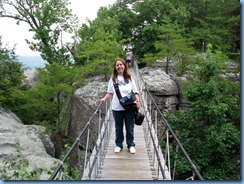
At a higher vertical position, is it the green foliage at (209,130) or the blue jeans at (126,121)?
the blue jeans at (126,121)

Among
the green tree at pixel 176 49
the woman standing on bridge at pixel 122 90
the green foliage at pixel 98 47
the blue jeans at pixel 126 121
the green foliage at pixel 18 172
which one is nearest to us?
the green foliage at pixel 18 172

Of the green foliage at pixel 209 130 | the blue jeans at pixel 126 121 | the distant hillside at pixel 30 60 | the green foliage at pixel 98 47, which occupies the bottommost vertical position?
the green foliage at pixel 209 130

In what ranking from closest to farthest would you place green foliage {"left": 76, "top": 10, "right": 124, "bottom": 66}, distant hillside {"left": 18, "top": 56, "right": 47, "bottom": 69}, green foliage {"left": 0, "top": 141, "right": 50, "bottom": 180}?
green foliage {"left": 0, "top": 141, "right": 50, "bottom": 180} → green foliage {"left": 76, "top": 10, "right": 124, "bottom": 66} → distant hillside {"left": 18, "top": 56, "right": 47, "bottom": 69}

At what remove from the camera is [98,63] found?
40.4ft

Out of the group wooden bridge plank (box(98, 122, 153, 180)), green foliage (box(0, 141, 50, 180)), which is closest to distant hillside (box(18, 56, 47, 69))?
green foliage (box(0, 141, 50, 180))

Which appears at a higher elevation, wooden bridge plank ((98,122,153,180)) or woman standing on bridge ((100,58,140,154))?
woman standing on bridge ((100,58,140,154))

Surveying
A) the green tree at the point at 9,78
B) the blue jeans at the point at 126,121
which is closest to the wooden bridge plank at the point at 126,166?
the blue jeans at the point at 126,121

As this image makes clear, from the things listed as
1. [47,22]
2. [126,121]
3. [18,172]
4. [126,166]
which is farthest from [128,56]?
[126,166]

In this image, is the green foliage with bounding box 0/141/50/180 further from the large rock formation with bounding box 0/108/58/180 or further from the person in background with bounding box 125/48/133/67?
the person in background with bounding box 125/48/133/67

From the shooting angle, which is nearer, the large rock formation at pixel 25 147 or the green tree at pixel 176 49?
the large rock formation at pixel 25 147

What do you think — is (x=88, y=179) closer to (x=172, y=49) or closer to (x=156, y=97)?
(x=156, y=97)

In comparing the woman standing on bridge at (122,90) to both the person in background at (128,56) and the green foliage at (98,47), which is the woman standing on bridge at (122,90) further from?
the person in background at (128,56)

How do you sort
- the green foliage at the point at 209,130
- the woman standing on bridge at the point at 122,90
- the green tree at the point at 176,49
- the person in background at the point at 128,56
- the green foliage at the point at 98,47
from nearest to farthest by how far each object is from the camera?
1. the woman standing on bridge at the point at 122,90
2. the green foliage at the point at 209,130
3. the green foliage at the point at 98,47
4. the green tree at the point at 176,49
5. the person in background at the point at 128,56

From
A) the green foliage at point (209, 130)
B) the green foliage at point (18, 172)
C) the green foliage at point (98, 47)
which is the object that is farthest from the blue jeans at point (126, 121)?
the green foliage at point (98, 47)
